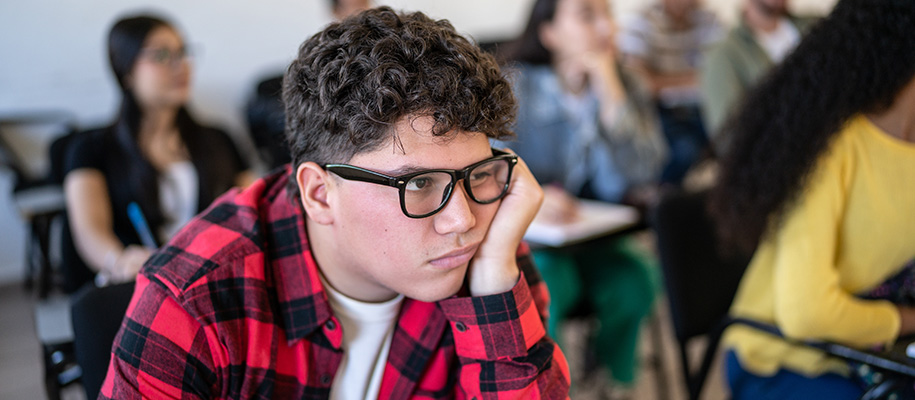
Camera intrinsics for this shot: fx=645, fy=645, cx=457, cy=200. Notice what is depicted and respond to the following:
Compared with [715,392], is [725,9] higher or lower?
higher

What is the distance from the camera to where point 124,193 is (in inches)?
77.5

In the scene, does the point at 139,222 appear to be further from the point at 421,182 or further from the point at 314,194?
the point at 421,182

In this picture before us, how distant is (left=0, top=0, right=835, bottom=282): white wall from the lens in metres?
3.51

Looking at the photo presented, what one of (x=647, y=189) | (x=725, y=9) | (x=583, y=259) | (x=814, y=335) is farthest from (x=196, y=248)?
(x=725, y=9)

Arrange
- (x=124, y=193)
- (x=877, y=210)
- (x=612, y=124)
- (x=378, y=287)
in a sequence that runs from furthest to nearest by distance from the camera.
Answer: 1. (x=612, y=124)
2. (x=124, y=193)
3. (x=877, y=210)
4. (x=378, y=287)

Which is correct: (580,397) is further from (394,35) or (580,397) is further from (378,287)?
(394,35)

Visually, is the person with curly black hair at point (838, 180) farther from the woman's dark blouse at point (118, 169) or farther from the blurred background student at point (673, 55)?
the blurred background student at point (673, 55)

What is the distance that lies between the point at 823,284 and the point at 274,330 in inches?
39.3

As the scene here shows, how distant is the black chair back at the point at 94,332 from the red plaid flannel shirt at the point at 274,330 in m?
0.12

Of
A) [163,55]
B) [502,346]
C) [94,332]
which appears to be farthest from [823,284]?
[163,55]

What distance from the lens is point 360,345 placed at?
102 centimetres

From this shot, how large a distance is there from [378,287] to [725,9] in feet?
18.6

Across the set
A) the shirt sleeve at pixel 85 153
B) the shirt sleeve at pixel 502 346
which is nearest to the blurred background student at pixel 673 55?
the shirt sleeve at pixel 85 153

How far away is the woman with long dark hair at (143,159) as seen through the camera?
1906 mm
